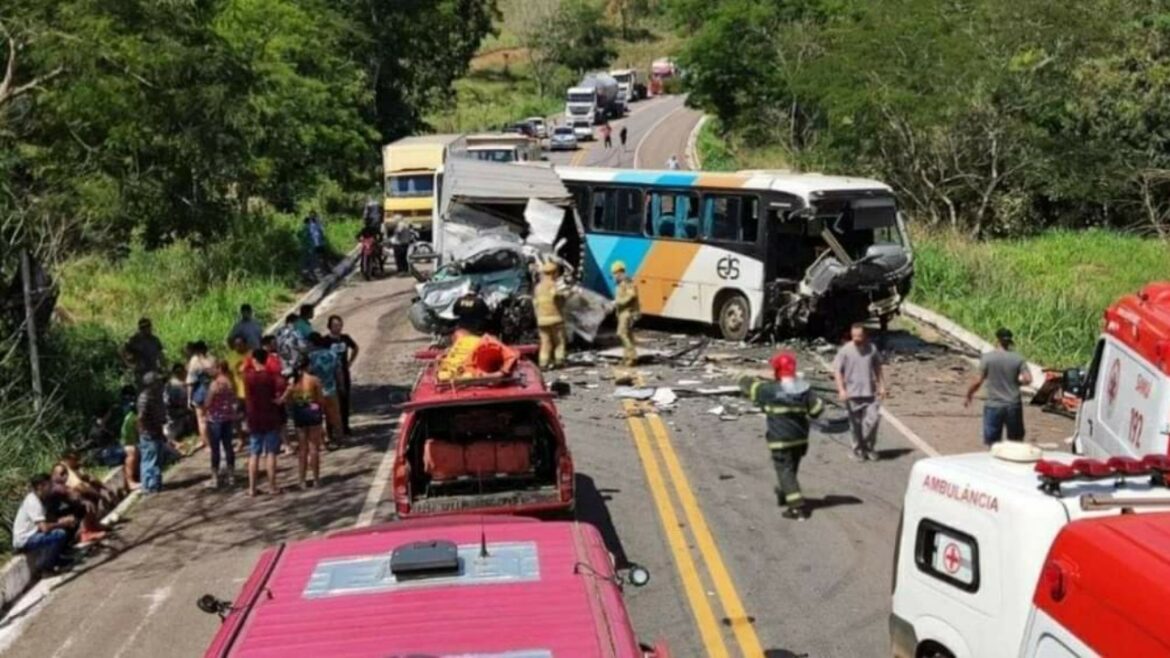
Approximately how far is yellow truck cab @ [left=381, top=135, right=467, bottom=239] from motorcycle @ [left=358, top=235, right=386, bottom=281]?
8.53 ft

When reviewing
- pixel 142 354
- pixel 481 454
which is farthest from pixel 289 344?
pixel 481 454

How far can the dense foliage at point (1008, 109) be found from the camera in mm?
36094

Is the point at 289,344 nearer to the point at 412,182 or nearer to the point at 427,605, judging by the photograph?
the point at 427,605

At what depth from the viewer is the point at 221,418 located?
14.5 m

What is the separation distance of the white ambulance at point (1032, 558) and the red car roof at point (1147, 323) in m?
1.71

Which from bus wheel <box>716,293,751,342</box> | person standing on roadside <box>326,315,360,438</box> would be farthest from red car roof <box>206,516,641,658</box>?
bus wheel <box>716,293,751,342</box>

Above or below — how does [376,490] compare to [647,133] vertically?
below

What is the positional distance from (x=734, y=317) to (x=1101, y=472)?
15.8 metres

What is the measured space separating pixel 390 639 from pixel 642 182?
19.9 metres

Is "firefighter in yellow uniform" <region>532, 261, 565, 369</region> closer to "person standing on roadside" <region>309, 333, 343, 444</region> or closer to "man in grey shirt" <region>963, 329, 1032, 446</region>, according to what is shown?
"person standing on roadside" <region>309, 333, 343, 444</region>

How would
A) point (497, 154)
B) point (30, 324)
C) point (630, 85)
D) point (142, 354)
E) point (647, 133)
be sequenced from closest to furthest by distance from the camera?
point (30, 324) → point (142, 354) → point (497, 154) → point (647, 133) → point (630, 85)

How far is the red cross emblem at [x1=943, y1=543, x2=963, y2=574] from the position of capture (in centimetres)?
707

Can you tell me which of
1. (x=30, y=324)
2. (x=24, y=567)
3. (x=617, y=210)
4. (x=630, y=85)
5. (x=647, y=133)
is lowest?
(x=24, y=567)

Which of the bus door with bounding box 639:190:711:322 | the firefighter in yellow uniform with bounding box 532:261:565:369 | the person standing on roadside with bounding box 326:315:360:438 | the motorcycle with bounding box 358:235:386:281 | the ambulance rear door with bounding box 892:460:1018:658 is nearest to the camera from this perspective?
the ambulance rear door with bounding box 892:460:1018:658
